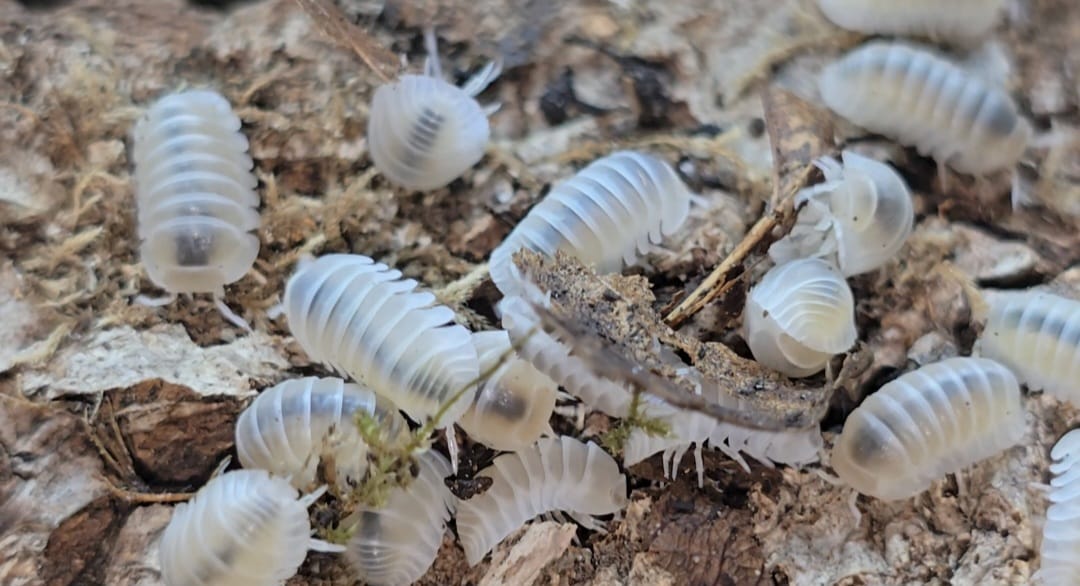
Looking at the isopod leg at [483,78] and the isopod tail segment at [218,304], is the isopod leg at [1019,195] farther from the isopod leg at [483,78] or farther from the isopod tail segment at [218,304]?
the isopod tail segment at [218,304]

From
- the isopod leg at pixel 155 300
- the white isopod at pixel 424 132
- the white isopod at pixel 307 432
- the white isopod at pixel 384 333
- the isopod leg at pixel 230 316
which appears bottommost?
the white isopod at pixel 307 432

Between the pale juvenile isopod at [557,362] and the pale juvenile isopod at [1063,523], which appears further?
the pale juvenile isopod at [1063,523]

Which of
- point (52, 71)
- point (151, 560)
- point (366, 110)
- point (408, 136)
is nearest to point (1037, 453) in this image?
point (408, 136)

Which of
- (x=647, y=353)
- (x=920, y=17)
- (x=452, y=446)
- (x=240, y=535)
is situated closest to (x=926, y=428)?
(x=647, y=353)

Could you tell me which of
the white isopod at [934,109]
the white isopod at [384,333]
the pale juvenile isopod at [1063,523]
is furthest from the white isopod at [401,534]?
the white isopod at [934,109]

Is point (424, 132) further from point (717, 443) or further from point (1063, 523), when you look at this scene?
point (1063, 523)

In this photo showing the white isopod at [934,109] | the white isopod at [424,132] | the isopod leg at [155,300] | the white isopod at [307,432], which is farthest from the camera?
the white isopod at [934,109]

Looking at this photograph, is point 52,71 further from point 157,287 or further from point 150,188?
point 157,287
